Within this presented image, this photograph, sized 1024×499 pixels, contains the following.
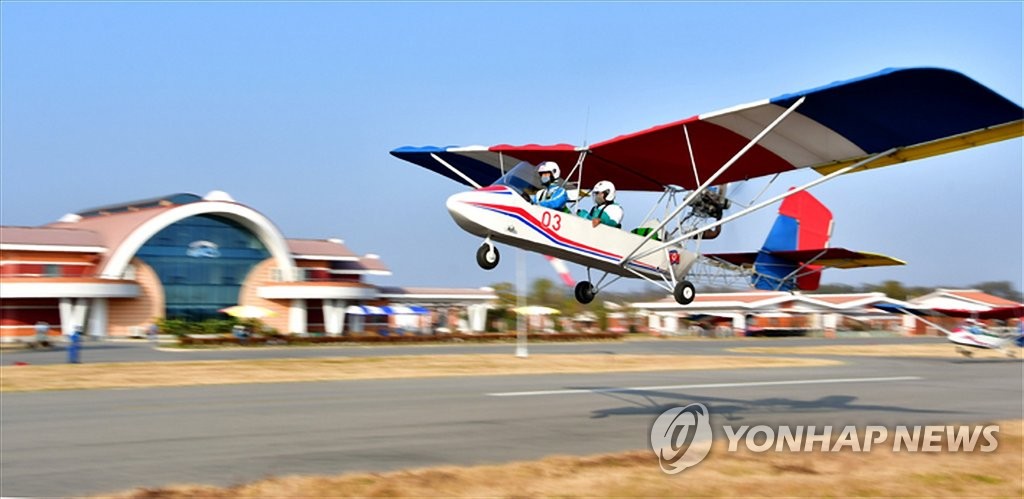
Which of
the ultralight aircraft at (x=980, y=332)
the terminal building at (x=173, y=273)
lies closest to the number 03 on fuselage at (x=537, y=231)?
the ultralight aircraft at (x=980, y=332)

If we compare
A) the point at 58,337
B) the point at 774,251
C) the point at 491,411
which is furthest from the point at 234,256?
the point at 774,251

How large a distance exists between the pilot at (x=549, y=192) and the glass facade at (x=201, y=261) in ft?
224

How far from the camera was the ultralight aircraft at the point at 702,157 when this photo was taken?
1344 centimetres

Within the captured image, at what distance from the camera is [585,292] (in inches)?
634

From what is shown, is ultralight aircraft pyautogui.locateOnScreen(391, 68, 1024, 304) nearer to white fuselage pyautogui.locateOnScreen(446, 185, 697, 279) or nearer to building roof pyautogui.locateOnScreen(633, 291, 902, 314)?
white fuselage pyautogui.locateOnScreen(446, 185, 697, 279)

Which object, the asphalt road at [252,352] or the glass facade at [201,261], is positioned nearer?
the asphalt road at [252,352]

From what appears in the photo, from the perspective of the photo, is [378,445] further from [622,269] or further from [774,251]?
[774,251]

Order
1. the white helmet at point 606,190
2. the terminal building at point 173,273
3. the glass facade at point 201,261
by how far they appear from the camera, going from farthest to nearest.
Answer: the glass facade at point 201,261 < the terminal building at point 173,273 < the white helmet at point 606,190

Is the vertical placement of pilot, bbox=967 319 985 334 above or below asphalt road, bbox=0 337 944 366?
above

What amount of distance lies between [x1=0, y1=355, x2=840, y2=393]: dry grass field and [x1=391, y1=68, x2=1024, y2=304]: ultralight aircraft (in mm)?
19599

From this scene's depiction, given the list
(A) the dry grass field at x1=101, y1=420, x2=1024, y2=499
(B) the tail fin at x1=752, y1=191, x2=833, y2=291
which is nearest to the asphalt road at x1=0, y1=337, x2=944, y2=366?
(B) the tail fin at x1=752, y1=191, x2=833, y2=291

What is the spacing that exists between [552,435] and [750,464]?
5.84 m

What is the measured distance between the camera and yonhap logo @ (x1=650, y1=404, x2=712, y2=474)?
17.2 m

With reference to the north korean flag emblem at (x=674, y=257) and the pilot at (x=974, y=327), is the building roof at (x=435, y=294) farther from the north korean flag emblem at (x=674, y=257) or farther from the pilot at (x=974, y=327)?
the north korean flag emblem at (x=674, y=257)
